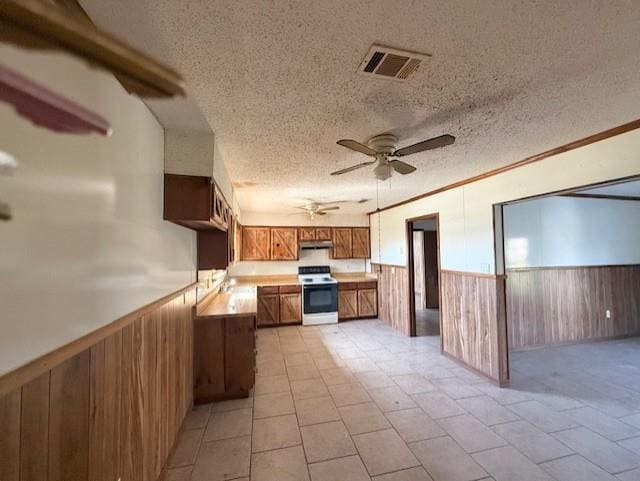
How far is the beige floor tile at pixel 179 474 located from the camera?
184cm

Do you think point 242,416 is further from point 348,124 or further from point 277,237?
point 277,237

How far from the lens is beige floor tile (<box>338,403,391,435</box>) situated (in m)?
2.32

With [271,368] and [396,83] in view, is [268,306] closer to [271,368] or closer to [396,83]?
[271,368]

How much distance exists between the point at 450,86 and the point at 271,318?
15.5ft

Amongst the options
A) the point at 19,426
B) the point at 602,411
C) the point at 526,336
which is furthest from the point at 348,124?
the point at 526,336

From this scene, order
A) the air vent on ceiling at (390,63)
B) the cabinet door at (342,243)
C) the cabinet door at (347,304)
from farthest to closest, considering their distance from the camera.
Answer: the cabinet door at (342,243), the cabinet door at (347,304), the air vent on ceiling at (390,63)

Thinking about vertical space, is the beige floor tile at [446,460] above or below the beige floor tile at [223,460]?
above

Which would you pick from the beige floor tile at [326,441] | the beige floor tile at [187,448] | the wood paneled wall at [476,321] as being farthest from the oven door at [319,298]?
the beige floor tile at [187,448]

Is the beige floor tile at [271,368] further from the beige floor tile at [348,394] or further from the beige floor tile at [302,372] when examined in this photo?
the beige floor tile at [348,394]

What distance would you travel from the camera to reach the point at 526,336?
13.3 ft

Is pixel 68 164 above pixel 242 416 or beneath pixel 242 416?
above

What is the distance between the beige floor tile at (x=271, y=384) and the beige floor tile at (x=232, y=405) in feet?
0.51

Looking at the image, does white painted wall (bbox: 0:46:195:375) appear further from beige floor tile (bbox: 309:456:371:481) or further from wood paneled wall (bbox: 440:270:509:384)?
wood paneled wall (bbox: 440:270:509:384)

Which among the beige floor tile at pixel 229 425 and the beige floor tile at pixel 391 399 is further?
the beige floor tile at pixel 391 399
